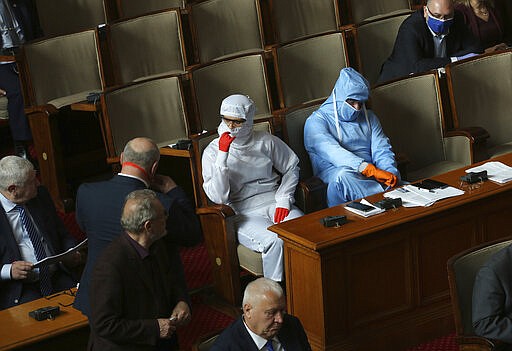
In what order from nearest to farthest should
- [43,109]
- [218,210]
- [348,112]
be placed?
1. [218,210]
2. [348,112]
3. [43,109]

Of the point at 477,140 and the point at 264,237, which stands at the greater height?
the point at 477,140

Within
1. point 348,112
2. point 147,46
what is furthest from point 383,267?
point 147,46

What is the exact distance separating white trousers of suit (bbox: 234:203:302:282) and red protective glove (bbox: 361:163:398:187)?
0.32m

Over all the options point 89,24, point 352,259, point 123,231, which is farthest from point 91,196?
point 89,24

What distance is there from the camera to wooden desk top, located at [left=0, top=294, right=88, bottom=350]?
2.70 meters

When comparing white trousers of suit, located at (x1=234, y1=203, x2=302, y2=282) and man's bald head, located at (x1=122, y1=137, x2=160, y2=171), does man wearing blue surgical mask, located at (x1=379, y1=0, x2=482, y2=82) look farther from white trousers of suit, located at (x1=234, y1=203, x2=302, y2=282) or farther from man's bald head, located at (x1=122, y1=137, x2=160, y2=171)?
man's bald head, located at (x1=122, y1=137, x2=160, y2=171)

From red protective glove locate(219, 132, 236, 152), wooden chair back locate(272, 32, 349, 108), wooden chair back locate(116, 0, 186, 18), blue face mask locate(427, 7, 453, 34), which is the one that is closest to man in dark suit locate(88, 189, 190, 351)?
red protective glove locate(219, 132, 236, 152)

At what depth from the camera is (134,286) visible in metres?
2.53

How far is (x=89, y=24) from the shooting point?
515 centimetres

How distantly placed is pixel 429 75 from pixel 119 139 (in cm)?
134

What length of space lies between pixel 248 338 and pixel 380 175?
141cm

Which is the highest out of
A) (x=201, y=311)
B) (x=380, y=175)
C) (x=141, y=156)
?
(x=141, y=156)

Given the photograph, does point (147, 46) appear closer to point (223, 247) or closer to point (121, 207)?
point (223, 247)

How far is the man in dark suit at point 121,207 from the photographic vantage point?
2.75 metres
